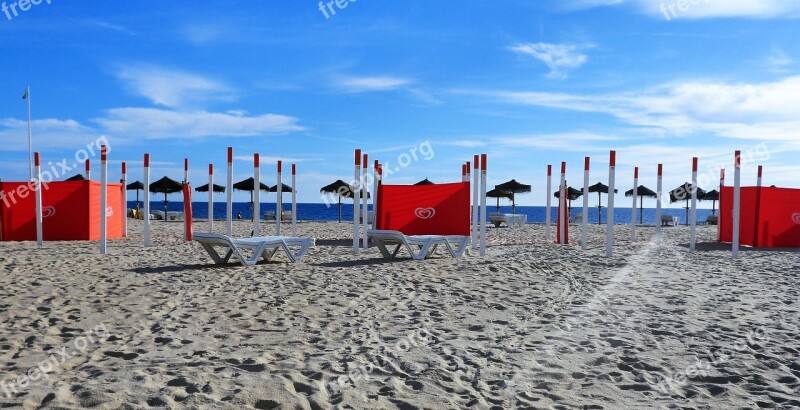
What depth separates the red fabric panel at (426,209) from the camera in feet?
39.9

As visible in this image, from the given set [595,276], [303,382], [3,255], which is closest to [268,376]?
[303,382]

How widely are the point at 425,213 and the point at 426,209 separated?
0.26ft

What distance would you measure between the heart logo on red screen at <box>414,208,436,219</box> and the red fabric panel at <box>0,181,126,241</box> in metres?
7.12

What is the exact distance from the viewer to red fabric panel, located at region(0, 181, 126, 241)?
13.4 meters

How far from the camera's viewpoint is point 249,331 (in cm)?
462

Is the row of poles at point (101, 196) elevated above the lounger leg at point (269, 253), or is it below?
→ above

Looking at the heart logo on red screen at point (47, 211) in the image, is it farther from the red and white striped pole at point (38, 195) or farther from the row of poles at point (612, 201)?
the row of poles at point (612, 201)

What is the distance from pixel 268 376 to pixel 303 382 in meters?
0.23

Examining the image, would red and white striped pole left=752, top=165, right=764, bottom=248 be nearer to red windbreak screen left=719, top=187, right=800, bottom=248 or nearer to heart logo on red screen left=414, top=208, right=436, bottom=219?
red windbreak screen left=719, top=187, right=800, bottom=248

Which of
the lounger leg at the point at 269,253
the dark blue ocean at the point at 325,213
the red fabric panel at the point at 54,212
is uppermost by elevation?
the red fabric panel at the point at 54,212

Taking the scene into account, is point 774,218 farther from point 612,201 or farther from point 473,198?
point 473,198

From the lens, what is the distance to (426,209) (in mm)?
12305

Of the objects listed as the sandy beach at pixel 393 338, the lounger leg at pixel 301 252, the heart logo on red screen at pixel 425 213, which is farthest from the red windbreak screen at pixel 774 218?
the lounger leg at pixel 301 252

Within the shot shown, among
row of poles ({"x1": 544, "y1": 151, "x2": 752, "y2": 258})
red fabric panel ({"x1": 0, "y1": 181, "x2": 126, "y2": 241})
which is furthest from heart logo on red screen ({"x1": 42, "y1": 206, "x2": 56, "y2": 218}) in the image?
row of poles ({"x1": 544, "y1": 151, "x2": 752, "y2": 258})
